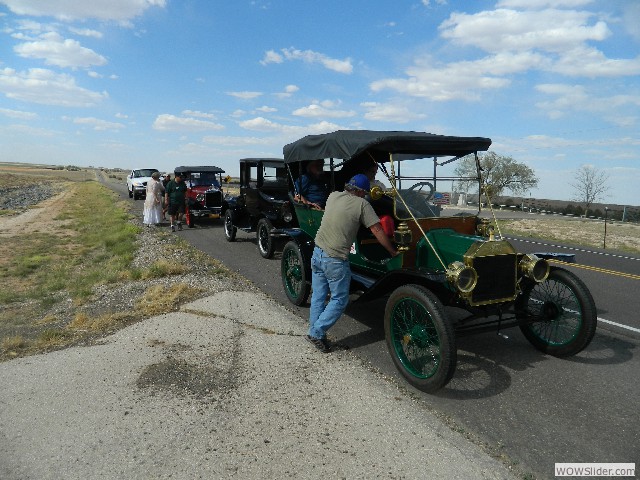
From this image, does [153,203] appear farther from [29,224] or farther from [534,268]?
[534,268]

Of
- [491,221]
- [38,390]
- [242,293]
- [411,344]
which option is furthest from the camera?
[242,293]

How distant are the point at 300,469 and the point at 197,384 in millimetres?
1458

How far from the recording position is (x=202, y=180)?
55.1 feet

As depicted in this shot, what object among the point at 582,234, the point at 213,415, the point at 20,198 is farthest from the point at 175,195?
the point at 20,198

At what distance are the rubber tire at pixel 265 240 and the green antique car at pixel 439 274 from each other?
428 cm

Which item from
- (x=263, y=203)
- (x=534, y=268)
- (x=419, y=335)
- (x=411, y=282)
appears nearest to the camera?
(x=419, y=335)

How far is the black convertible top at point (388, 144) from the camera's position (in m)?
4.83

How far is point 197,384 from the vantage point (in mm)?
3936

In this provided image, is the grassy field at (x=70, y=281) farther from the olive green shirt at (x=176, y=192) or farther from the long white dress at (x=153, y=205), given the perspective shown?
the olive green shirt at (x=176, y=192)

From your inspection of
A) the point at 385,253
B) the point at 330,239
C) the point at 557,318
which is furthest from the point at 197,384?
the point at 557,318

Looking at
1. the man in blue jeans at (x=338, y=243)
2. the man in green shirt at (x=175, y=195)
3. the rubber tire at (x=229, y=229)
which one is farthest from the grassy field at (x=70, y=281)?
the man in blue jeans at (x=338, y=243)

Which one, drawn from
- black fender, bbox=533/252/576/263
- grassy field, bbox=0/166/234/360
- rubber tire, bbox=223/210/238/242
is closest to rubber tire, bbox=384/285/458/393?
black fender, bbox=533/252/576/263

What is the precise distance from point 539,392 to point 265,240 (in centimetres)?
725

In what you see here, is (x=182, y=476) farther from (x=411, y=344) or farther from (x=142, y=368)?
(x=411, y=344)
